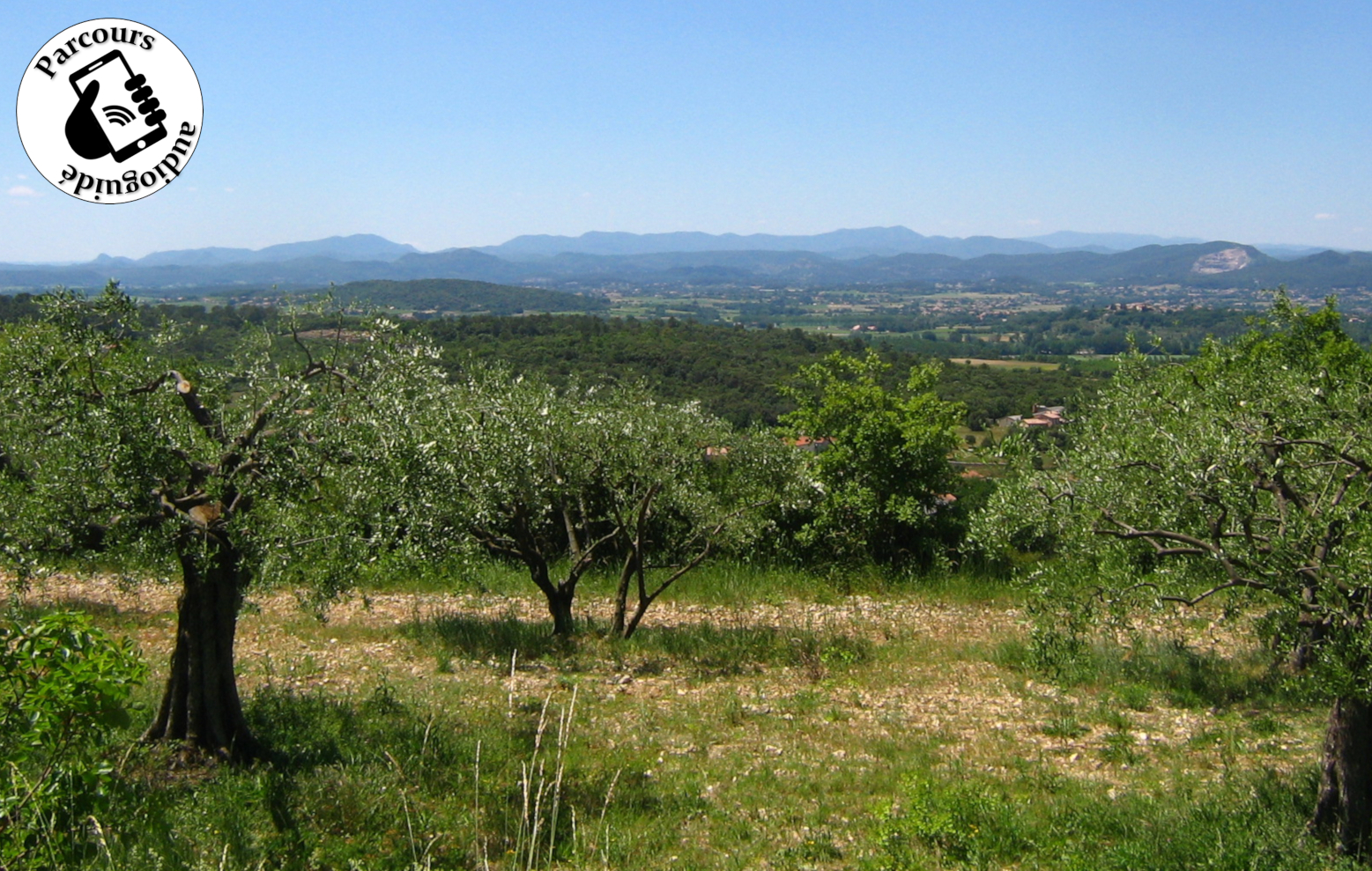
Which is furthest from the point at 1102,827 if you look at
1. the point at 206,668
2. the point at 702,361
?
the point at 702,361

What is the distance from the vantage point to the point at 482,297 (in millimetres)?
120312

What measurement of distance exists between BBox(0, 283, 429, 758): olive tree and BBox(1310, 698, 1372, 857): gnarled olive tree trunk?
8.62 meters

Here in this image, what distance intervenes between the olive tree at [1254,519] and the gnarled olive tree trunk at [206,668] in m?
7.44

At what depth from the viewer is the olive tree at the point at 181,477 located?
275 inches

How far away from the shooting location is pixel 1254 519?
22.9 feet

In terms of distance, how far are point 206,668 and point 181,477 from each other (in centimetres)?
175

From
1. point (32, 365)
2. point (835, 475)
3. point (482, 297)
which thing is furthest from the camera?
point (482, 297)

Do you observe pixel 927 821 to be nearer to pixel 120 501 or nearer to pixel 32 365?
pixel 120 501

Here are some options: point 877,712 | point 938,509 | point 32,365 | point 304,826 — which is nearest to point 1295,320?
point 938,509

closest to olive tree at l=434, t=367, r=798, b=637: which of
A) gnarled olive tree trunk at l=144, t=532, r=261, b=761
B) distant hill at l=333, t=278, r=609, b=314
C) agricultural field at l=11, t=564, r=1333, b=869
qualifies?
agricultural field at l=11, t=564, r=1333, b=869

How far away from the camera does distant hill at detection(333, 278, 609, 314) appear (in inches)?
3991

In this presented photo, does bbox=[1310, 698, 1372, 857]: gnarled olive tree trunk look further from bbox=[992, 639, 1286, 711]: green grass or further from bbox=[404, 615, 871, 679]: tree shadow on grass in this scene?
bbox=[404, 615, 871, 679]: tree shadow on grass

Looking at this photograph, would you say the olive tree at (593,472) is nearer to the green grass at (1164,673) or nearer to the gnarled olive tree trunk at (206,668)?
the gnarled olive tree trunk at (206,668)

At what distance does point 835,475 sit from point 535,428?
8.91 meters
